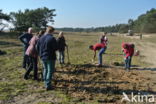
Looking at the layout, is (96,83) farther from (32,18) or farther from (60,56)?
(32,18)

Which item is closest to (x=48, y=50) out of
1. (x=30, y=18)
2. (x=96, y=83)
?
(x=96, y=83)

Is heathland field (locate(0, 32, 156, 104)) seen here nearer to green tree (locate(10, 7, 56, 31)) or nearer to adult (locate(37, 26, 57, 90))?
adult (locate(37, 26, 57, 90))

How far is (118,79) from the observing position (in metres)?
7.89

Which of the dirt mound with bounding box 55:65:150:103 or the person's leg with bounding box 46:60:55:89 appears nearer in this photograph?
the dirt mound with bounding box 55:65:150:103

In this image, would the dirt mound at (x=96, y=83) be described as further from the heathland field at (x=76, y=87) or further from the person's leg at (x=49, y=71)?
the person's leg at (x=49, y=71)

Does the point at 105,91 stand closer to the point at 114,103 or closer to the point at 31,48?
the point at 114,103

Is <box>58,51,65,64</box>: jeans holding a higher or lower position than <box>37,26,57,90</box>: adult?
lower

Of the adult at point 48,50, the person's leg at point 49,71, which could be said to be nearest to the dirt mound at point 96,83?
the person's leg at point 49,71

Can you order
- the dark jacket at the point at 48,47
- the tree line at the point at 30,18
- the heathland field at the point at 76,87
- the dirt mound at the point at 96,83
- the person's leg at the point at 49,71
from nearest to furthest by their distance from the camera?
the heathland field at the point at 76,87 → the dirt mound at the point at 96,83 → the dark jacket at the point at 48,47 → the person's leg at the point at 49,71 → the tree line at the point at 30,18

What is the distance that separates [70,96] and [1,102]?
188cm

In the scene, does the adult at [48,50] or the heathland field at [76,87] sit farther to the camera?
the adult at [48,50]

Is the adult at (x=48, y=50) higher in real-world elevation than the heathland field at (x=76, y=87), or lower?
higher

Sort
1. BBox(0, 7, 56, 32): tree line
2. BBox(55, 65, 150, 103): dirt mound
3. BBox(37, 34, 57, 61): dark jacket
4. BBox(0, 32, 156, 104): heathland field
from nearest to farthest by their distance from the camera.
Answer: BBox(0, 32, 156, 104): heathland field
BBox(55, 65, 150, 103): dirt mound
BBox(37, 34, 57, 61): dark jacket
BBox(0, 7, 56, 32): tree line

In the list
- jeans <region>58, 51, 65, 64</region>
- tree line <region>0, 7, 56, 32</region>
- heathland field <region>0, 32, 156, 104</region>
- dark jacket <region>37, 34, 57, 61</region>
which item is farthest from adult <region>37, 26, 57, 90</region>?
tree line <region>0, 7, 56, 32</region>
